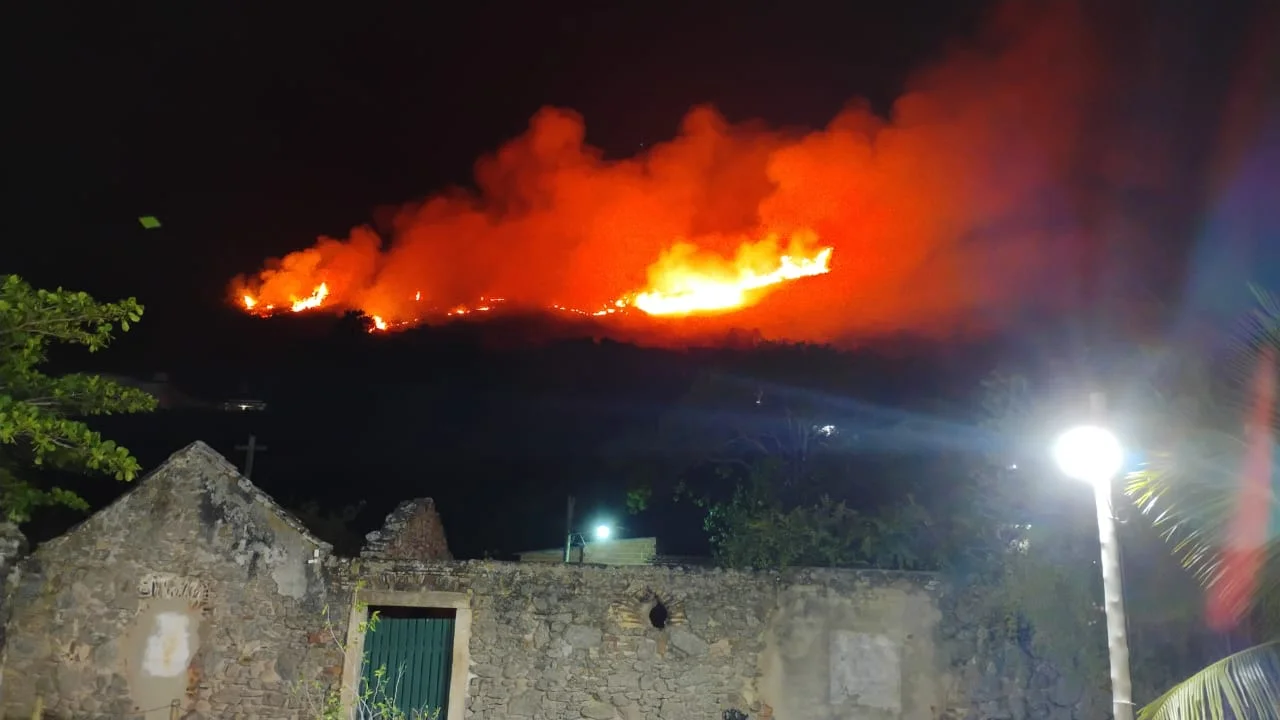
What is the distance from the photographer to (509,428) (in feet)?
91.7

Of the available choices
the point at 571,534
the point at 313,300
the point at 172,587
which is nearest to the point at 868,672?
the point at 172,587

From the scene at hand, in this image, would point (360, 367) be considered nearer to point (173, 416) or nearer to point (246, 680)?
point (173, 416)

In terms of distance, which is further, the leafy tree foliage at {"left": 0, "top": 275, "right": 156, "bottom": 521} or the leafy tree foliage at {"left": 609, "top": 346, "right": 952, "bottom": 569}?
the leafy tree foliage at {"left": 609, "top": 346, "right": 952, "bottom": 569}

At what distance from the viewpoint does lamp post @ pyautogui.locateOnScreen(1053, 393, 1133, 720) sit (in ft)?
19.0

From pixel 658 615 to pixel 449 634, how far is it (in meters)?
2.86

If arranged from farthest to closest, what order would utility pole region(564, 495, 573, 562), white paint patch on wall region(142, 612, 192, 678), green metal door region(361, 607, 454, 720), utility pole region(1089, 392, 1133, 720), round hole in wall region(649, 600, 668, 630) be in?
1. utility pole region(564, 495, 573, 562)
2. round hole in wall region(649, 600, 668, 630)
3. green metal door region(361, 607, 454, 720)
4. white paint patch on wall region(142, 612, 192, 678)
5. utility pole region(1089, 392, 1133, 720)

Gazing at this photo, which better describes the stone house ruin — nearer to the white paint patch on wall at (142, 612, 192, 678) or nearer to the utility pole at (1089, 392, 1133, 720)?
the white paint patch on wall at (142, 612, 192, 678)

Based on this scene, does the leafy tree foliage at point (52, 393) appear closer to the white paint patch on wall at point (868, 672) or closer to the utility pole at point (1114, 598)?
the white paint patch on wall at point (868, 672)

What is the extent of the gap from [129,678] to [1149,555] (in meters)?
13.0

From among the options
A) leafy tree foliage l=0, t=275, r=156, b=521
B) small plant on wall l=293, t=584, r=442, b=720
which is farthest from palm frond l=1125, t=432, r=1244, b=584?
leafy tree foliage l=0, t=275, r=156, b=521

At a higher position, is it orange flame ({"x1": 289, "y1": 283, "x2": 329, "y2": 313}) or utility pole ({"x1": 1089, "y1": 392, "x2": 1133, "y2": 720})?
orange flame ({"x1": 289, "y1": 283, "x2": 329, "y2": 313})

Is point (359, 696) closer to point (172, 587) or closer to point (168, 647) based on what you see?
point (168, 647)

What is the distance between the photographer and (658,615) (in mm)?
11266

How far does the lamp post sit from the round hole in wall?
20.4ft
